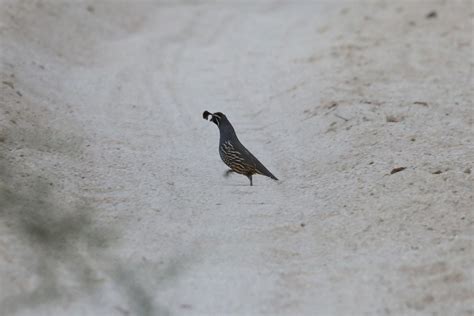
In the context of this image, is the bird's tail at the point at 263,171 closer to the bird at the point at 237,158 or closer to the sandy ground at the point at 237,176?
the bird at the point at 237,158

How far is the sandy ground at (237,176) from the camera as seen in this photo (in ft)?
18.2

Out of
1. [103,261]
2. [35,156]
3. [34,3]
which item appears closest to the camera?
[103,261]

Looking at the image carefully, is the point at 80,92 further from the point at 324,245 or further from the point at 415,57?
the point at 324,245

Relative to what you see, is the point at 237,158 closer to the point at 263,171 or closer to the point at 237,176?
the point at 263,171

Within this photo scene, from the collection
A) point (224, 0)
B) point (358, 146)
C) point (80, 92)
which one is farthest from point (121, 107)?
point (224, 0)

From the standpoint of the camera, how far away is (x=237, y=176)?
26.0ft

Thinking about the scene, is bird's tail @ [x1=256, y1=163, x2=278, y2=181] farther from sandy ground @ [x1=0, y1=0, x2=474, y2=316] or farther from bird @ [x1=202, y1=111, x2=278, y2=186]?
sandy ground @ [x1=0, y1=0, x2=474, y2=316]

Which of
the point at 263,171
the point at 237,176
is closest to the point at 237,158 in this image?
the point at 263,171

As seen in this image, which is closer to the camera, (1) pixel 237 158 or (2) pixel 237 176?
(1) pixel 237 158

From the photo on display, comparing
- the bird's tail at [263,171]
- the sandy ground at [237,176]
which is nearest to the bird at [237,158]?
the bird's tail at [263,171]

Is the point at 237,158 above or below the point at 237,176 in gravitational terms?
above

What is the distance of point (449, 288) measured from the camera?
5418 mm

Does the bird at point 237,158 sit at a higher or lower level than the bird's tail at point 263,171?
higher

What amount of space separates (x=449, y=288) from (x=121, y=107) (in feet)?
16.2
